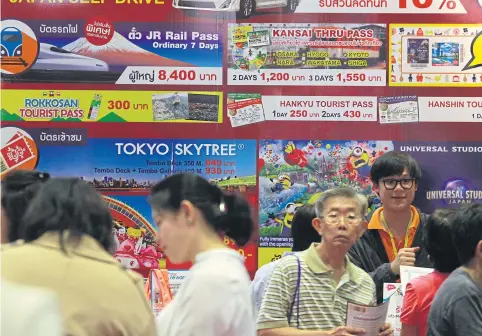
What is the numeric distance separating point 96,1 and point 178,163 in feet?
3.28

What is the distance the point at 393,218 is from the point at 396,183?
187mm

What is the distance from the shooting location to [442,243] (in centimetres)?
336

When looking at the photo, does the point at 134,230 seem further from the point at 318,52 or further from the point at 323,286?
the point at 323,286

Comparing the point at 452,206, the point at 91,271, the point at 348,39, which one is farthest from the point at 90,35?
A: the point at 91,271

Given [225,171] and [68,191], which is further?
[225,171]

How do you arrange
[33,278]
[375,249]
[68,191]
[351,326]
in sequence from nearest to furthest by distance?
1. [33,278]
2. [68,191]
3. [351,326]
4. [375,249]

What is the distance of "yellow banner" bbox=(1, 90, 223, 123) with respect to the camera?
13.9ft

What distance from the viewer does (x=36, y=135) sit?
4.29m

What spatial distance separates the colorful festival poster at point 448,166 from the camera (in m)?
4.21

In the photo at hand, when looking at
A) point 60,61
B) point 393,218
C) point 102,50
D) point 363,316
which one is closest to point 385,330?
point 363,316

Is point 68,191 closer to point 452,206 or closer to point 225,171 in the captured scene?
point 225,171

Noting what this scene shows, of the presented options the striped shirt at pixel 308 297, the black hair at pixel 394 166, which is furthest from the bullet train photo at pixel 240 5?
the striped shirt at pixel 308 297

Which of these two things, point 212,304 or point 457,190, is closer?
point 212,304

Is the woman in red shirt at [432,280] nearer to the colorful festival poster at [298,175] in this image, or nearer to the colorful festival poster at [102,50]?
the colorful festival poster at [298,175]
